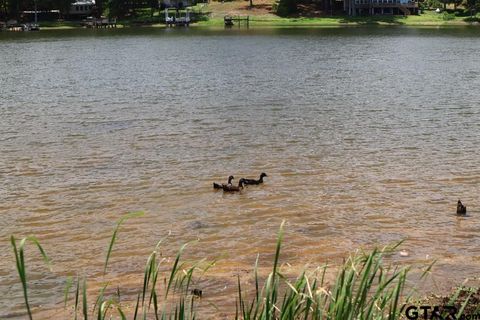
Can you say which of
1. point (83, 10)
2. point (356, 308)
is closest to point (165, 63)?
point (356, 308)

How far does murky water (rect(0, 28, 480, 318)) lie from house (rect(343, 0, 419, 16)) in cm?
9436

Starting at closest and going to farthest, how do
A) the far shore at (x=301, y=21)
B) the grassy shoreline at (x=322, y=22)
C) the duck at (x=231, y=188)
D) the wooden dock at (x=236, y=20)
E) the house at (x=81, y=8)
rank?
the duck at (x=231, y=188), the grassy shoreline at (x=322, y=22), the far shore at (x=301, y=21), the wooden dock at (x=236, y=20), the house at (x=81, y=8)

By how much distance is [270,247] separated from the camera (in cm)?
1324

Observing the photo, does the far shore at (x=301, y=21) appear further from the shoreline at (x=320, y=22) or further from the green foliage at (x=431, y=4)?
the green foliage at (x=431, y=4)

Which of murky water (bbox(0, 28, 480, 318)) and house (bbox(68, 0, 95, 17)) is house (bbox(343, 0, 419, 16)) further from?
murky water (bbox(0, 28, 480, 318))

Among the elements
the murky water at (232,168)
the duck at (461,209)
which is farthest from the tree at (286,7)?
the duck at (461,209)

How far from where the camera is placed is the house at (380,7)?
13225 cm

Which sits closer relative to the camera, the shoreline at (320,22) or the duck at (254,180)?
the duck at (254,180)

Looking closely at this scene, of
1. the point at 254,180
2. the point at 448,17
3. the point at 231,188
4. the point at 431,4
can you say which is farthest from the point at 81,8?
the point at 231,188

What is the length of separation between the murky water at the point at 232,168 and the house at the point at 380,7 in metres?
94.4

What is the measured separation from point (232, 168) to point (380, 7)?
12614cm

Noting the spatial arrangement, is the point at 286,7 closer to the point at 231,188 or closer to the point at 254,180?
the point at 254,180

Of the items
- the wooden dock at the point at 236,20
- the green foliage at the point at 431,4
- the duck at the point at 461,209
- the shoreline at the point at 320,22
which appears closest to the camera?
the duck at the point at 461,209

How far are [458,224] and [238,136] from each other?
11.7m
